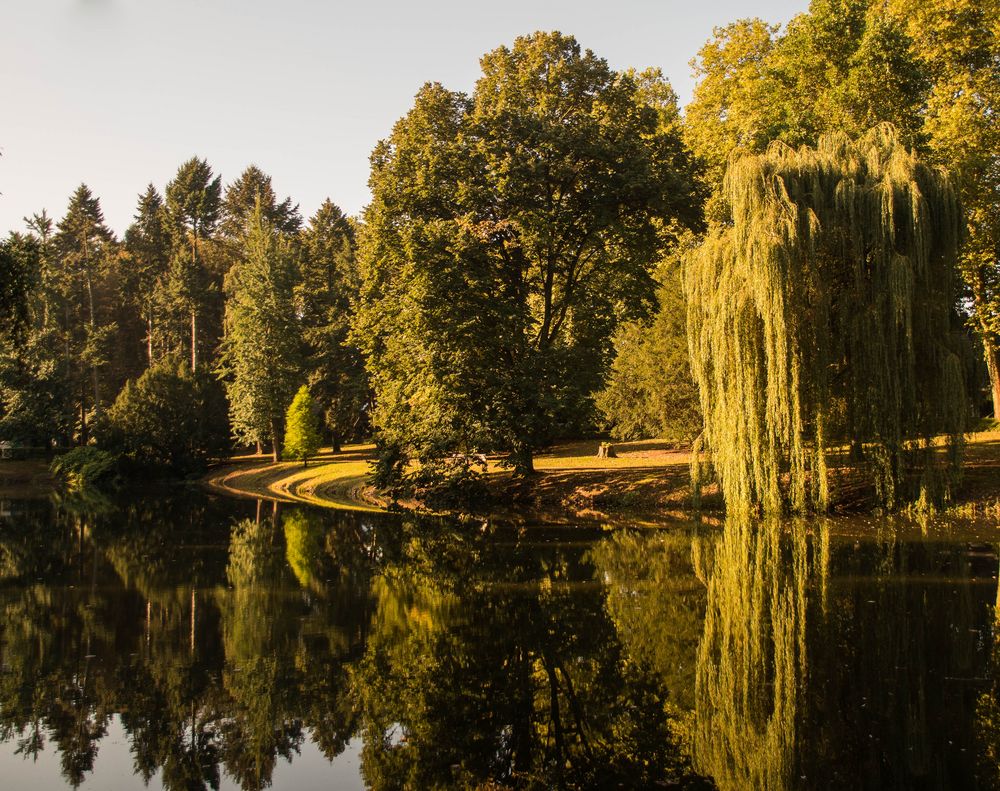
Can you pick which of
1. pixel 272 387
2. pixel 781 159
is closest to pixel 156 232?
pixel 272 387

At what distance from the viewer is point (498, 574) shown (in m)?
14.8

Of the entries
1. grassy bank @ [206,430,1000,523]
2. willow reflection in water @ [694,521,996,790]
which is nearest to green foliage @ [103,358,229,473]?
grassy bank @ [206,430,1000,523]

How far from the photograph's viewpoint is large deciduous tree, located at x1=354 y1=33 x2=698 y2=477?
26.2 meters

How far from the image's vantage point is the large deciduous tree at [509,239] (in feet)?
86.1

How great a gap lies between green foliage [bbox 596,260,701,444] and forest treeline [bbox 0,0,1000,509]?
0.37 ft

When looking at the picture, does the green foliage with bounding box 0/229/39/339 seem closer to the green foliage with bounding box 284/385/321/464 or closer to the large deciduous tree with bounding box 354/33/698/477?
the large deciduous tree with bounding box 354/33/698/477

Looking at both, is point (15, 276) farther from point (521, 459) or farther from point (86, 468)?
point (86, 468)

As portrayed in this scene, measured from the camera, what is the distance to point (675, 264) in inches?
1345

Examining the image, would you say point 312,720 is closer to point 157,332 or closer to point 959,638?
point 959,638

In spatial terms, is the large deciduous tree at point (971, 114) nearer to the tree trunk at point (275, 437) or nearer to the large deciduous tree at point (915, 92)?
the large deciduous tree at point (915, 92)

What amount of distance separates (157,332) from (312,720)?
58.8 meters

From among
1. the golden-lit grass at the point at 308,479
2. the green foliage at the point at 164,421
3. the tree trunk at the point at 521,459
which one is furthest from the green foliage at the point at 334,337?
the tree trunk at the point at 521,459

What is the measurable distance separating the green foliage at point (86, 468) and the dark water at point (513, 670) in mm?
27076

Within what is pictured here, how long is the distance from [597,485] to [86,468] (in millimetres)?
28342
